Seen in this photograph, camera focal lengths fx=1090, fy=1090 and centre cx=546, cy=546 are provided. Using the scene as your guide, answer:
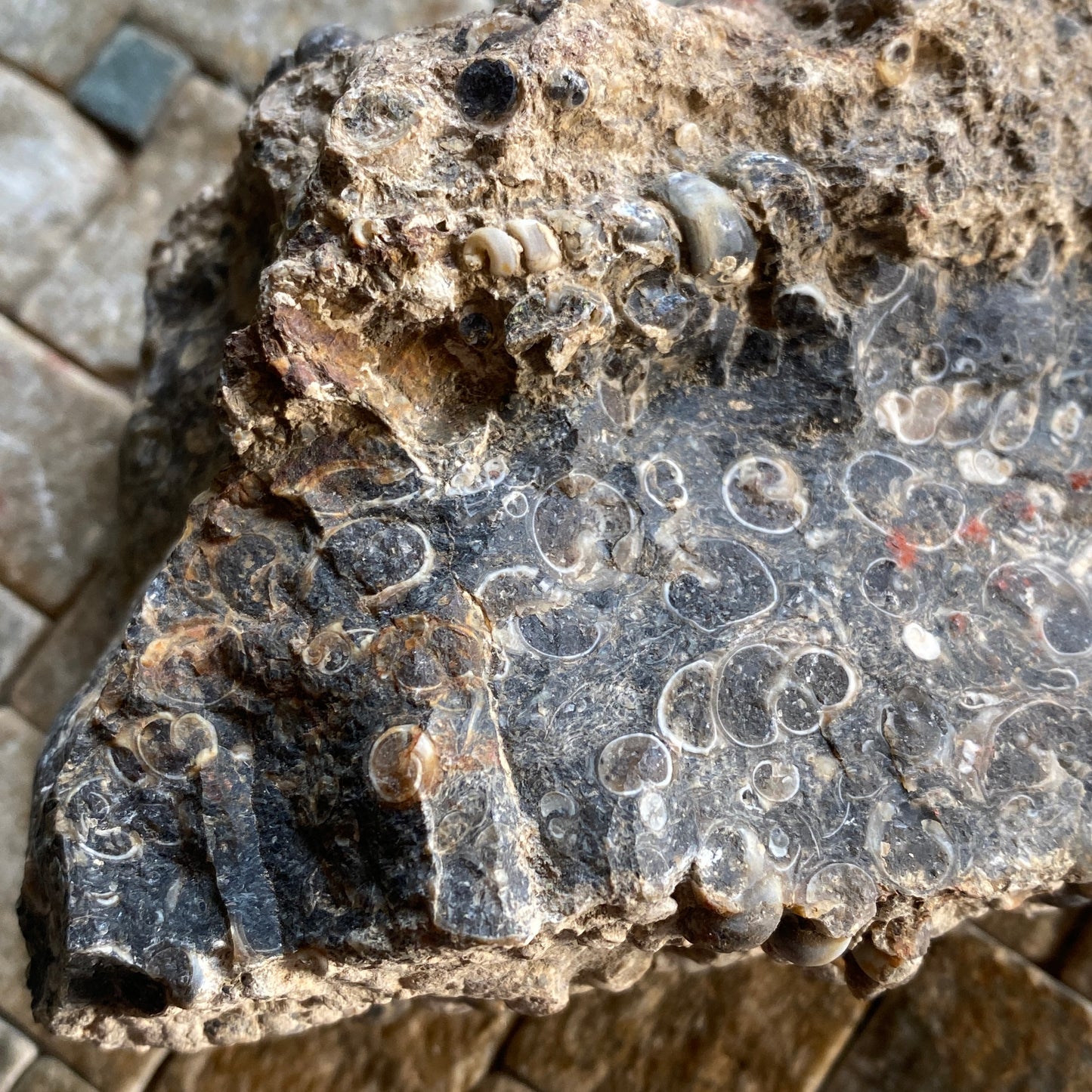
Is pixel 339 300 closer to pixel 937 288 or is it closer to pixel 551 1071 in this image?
pixel 937 288

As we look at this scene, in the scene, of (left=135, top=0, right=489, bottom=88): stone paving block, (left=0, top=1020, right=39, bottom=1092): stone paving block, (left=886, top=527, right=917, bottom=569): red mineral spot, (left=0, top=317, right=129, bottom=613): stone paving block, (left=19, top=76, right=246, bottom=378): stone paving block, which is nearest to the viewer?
(left=886, top=527, right=917, bottom=569): red mineral spot

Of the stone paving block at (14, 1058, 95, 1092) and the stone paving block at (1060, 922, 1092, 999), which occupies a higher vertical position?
the stone paving block at (14, 1058, 95, 1092)

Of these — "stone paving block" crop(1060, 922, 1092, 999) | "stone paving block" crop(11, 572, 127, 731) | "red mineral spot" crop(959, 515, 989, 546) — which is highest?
"stone paving block" crop(11, 572, 127, 731)

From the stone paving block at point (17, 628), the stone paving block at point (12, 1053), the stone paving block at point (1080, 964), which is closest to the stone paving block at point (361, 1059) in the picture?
the stone paving block at point (12, 1053)

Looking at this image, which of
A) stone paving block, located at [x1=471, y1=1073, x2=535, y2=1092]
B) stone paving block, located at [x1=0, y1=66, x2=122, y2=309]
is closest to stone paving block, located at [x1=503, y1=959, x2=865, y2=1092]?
stone paving block, located at [x1=471, y1=1073, x2=535, y2=1092]

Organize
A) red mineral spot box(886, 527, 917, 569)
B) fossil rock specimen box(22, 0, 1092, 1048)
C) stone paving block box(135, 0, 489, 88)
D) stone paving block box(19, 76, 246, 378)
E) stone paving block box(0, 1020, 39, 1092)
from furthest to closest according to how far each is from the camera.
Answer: stone paving block box(135, 0, 489, 88) → stone paving block box(19, 76, 246, 378) → stone paving block box(0, 1020, 39, 1092) → red mineral spot box(886, 527, 917, 569) → fossil rock specimen box(22, 0, 1092, 1048)

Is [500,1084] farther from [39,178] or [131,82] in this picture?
[131,82]

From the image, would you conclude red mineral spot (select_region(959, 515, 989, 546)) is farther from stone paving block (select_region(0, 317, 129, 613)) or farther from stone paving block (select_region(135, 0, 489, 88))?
stone paving block (select_region(135, 0, 489, 88))

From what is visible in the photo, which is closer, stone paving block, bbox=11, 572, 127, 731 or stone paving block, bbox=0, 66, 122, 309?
stone paving block, bbox=11, 572, 127, 731
